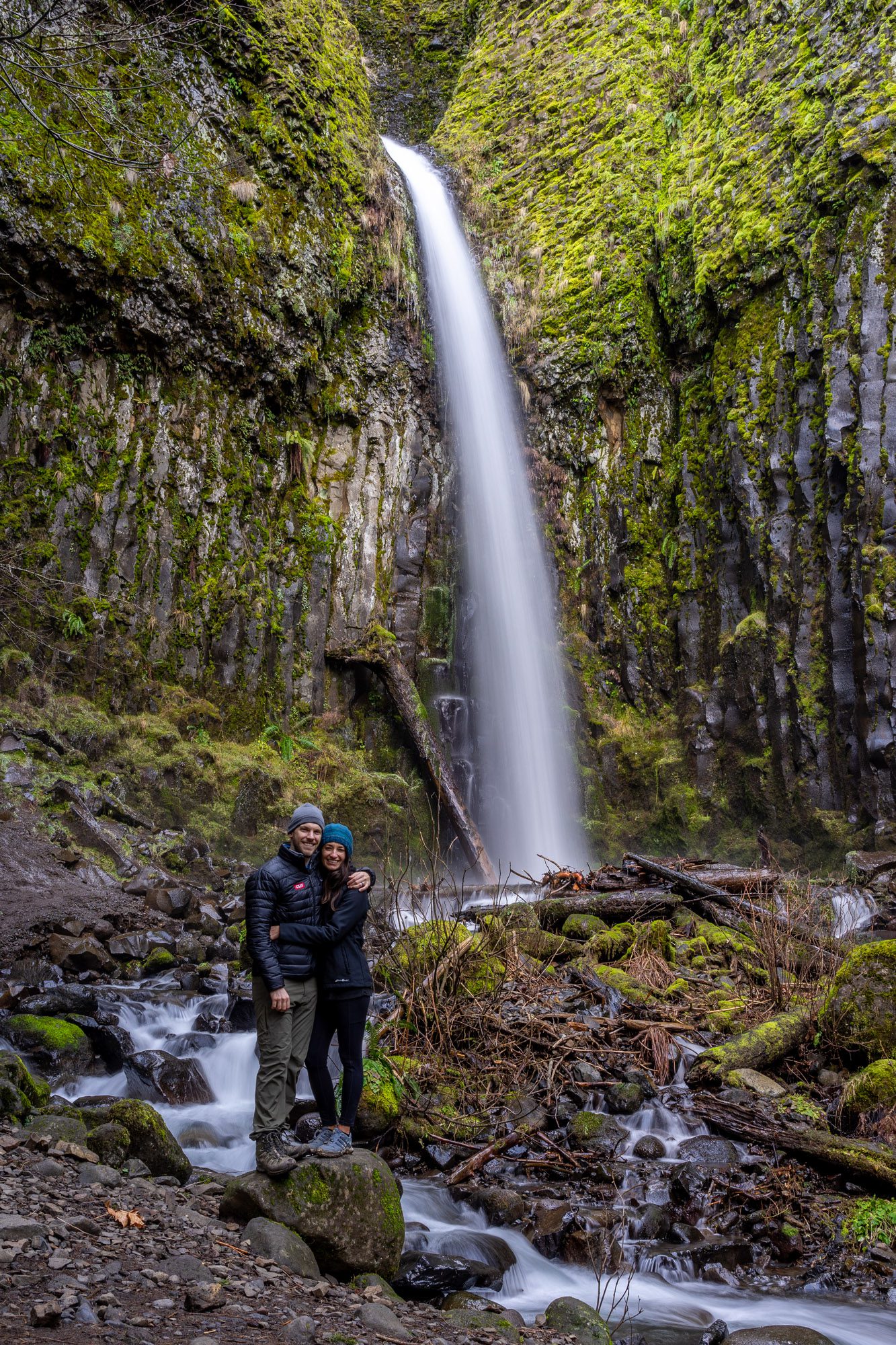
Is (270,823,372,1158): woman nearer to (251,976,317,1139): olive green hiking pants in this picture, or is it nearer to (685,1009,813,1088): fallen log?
(251,976,317,1139): olive green hiking pants

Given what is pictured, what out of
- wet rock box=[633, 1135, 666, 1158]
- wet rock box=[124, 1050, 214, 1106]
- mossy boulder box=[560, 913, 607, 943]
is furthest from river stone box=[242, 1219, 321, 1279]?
mossy boulder box=[560, 913, 607, 943]

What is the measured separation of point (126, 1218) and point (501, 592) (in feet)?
49.5

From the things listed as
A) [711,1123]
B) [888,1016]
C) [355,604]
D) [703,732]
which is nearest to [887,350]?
[703,732]

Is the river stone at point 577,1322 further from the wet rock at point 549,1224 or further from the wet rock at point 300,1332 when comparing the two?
the wet rock at point 300,1332

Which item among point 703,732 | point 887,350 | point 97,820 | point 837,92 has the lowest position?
point 97,820

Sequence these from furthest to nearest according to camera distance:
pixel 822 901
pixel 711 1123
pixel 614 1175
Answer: pixel 822 901 → pixel 711 1123 → pixel 614 1175

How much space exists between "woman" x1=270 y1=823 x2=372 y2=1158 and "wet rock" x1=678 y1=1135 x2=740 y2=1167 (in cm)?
215

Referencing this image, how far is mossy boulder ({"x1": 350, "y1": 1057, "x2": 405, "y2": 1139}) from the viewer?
4.87m

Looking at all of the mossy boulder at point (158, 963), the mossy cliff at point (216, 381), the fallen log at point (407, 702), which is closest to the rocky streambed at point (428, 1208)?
the mossy boulder at point (158, 963)

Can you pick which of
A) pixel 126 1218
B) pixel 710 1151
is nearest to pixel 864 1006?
pixel 710 1151

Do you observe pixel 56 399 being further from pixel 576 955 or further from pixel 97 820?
pixel 576 955

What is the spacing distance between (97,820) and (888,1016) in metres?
8.70

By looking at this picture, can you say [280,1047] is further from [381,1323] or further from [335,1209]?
[381,1323]

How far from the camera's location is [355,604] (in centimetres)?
1598
